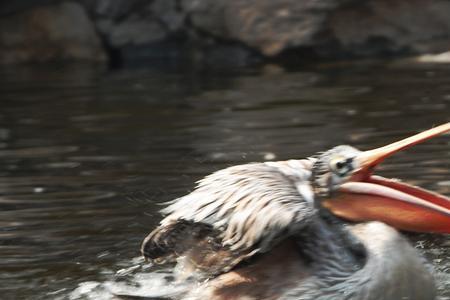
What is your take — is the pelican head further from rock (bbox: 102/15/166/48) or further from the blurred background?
rock (bbox: 102/15/166/48)

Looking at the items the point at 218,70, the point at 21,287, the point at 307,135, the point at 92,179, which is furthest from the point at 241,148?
the point at 218,70

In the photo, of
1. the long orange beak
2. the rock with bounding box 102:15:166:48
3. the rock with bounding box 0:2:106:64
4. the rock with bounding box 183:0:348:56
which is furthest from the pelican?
the rock with bounding box 0:2:106:64

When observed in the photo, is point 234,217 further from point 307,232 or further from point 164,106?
point 164,106

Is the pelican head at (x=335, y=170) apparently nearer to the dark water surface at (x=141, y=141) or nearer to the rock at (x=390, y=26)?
the dark water surface at (x=141, y=141)

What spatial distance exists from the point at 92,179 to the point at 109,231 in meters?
1.26

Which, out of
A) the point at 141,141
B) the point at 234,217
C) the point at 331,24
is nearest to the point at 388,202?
the point at 234,217

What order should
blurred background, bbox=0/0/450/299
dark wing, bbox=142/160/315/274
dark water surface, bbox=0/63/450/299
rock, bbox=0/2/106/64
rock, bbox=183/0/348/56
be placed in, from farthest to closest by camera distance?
rock, bbox=0/2/106/64
rock, bbox=183/0/348/56
blurred background, bbox=0/0/450/299
dark water surface, bbox=0/63/450/299
dark wing, bbox=142/160/315/274

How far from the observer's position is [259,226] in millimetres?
3986

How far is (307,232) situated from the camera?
4094 mm

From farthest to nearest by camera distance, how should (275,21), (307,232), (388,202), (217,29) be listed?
(217,29)
(275,21)
(388,202)
(307,232)

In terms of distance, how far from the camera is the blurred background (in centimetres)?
535

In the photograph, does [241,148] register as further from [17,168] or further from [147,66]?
[147,66]

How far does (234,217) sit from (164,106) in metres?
5.80

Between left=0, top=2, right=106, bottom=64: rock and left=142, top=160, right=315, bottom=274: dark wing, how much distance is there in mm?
9595
